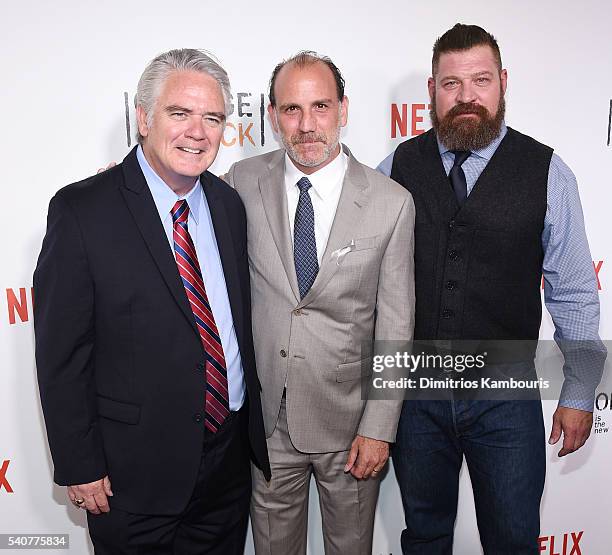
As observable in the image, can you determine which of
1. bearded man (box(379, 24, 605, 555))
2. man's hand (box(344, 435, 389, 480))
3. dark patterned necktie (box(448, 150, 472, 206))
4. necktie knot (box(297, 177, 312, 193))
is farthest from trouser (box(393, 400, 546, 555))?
necktie knot (box(297, 177, 312, 193))

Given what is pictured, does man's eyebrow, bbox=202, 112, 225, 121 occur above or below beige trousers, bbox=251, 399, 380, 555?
above

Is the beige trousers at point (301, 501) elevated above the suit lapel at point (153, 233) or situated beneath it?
situated beneath

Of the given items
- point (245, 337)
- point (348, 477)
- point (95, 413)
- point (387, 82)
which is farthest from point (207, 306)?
point (387, 82)

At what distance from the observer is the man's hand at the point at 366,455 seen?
5.74ft

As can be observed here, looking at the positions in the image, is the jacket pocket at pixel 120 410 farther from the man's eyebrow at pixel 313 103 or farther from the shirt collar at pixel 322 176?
the man's eyebrow at pixel 313 103

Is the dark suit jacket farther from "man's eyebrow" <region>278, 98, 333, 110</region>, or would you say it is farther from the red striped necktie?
"man's eyebrow" <region>278, 98, 333, 110</region>

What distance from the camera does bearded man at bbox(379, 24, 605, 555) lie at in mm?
1716

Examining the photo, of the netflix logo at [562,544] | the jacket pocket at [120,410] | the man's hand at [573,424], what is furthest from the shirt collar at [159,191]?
the netflix logo at [562,544]

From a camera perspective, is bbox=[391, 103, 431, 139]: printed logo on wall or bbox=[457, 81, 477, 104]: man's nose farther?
bbox=[391, 103, 431, 139]: printed logo on wall

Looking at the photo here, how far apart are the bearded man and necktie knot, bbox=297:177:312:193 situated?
11.4 inches

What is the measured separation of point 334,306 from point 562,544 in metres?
1.56

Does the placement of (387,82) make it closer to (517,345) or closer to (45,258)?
(517,345)

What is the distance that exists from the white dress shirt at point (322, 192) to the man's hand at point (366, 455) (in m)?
0.57

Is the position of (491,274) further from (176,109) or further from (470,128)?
(176,109)
